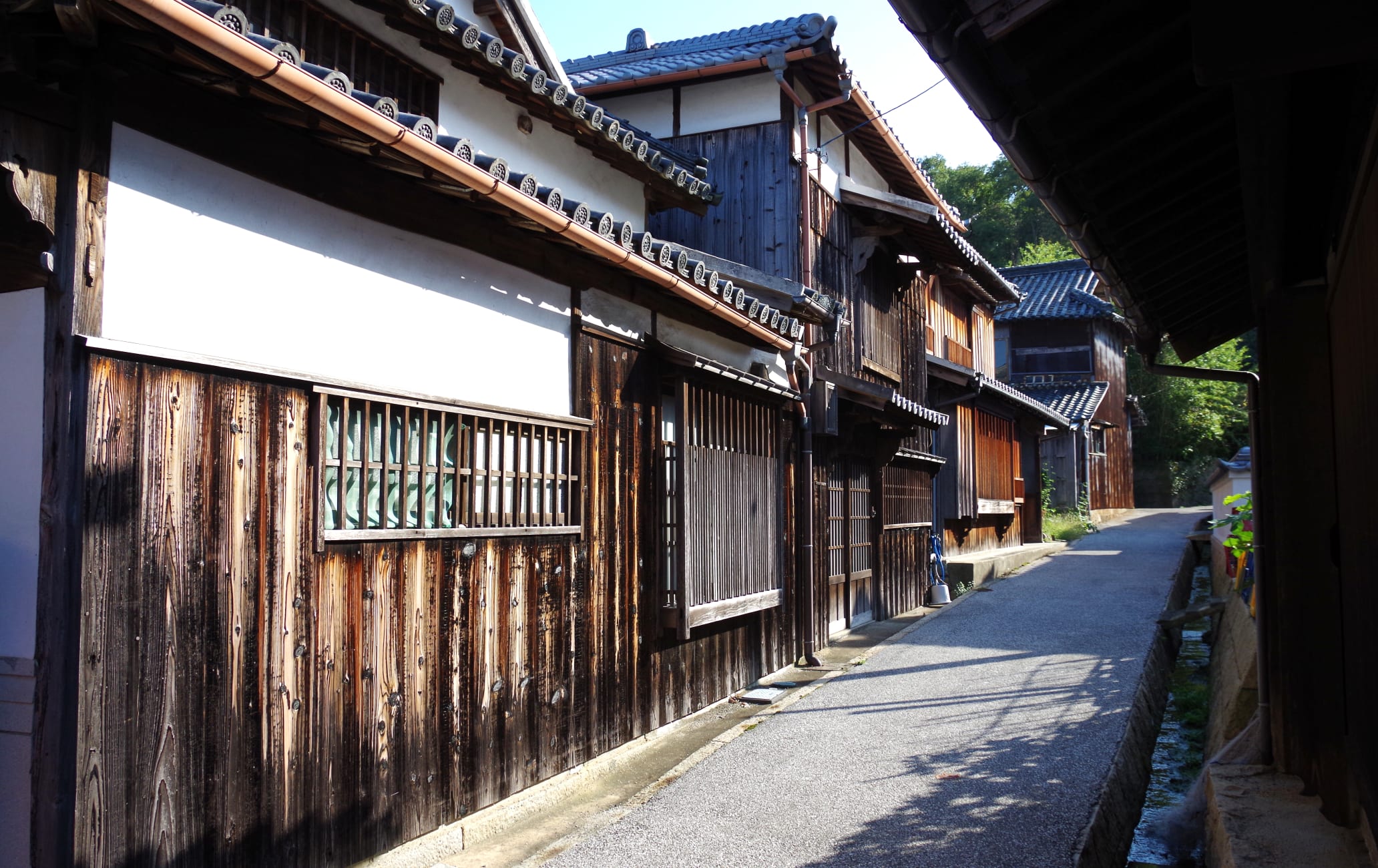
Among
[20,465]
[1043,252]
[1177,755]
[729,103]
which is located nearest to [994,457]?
[729,103]

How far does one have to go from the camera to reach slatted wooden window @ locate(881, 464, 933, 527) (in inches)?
652

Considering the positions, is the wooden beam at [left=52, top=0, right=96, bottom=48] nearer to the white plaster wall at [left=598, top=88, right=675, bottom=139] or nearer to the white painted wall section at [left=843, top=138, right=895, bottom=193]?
the white plaster wall at [left=598, top=88, right=675, bottom=139]

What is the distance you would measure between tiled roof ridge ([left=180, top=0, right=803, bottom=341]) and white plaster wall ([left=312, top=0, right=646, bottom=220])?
41.0 inches

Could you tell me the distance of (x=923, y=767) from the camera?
7.38 m

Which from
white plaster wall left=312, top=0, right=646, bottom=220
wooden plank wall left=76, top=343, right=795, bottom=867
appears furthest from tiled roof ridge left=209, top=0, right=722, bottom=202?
wooden plank wall left=76, top=343, right=795, bottom=867

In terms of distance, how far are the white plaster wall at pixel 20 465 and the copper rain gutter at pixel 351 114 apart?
1.40 m

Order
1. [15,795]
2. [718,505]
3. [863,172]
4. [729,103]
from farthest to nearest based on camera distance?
[863,172] < [729,103] < [718,505] < [15,795]

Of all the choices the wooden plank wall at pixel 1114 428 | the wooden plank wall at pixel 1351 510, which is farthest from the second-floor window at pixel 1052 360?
the wooden plank wall at pixel 1351 510

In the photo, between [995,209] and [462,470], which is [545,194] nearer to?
[462,470]

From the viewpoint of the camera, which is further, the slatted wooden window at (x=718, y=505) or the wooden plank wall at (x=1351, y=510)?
the slatted wooden window at (x=718, y=505)

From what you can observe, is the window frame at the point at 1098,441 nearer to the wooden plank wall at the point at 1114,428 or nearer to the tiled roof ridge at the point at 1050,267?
the wooden plank wall at the point at 1114,428

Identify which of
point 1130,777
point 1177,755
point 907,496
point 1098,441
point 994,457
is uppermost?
point 1098,441

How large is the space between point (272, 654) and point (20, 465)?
141cm

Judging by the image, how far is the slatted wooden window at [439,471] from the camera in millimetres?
5355
